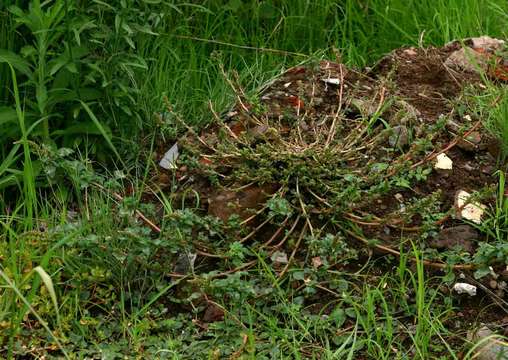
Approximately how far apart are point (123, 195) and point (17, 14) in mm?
767

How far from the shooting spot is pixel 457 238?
3330 mm

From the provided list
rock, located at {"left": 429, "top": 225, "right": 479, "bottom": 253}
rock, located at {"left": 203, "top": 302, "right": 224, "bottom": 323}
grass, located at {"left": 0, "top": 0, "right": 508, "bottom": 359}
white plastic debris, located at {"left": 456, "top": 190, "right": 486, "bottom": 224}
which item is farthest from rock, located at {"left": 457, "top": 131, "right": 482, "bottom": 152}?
rock, located at {"left": 203, "top": 302, "right": 224, "bottom": 323}

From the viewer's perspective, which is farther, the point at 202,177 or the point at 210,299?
the point at 202,177

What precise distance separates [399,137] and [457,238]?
20.8 inches

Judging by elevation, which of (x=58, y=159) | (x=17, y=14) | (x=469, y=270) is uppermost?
(x=17, y=14)

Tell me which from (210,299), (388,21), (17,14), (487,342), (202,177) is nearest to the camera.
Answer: (487,342)

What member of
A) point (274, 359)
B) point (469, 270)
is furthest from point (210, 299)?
point (469, 270)

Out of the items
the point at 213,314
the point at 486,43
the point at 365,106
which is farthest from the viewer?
the point at 486,43

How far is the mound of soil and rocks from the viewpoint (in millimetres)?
3312

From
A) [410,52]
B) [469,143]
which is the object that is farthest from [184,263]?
[410,52]

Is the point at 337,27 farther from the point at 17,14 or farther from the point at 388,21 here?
the point at 17,14

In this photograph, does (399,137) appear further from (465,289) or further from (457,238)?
(465,289)

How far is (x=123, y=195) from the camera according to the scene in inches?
144

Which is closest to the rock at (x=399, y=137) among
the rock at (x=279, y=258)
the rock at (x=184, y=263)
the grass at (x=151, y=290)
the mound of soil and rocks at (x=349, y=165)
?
the mound of soil and rocks at (x=349, y=165)
